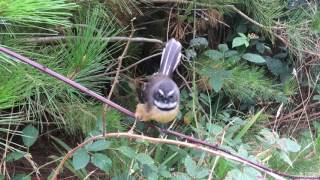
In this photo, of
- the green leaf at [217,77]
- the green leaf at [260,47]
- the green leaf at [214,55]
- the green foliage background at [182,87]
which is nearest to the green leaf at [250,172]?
the green foliage background at [182,87]

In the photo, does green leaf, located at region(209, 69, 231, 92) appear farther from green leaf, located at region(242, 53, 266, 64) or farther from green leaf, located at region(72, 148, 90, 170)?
green leaf, located at region(72, 148, 90, 170)

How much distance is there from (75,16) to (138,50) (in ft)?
1.92

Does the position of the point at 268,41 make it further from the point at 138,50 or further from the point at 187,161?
the point at 187,161

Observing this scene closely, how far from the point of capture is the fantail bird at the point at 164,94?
133 centimetres

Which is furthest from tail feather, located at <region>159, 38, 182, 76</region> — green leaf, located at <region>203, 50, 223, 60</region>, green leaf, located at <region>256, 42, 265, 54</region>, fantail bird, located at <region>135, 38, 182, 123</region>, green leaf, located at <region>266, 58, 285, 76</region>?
green leaf, located at <region>266, 58, 285, 76</region>

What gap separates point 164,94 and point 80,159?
31 centimetres

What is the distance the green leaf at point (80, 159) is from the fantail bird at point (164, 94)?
0.64ft

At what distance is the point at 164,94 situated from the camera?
1.32 m

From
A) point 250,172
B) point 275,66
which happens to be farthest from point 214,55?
point 250,172

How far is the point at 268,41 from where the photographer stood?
283 centimetres

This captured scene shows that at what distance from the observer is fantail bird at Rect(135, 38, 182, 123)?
1327 mm

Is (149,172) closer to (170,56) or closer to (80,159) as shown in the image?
Answer: (80,159)

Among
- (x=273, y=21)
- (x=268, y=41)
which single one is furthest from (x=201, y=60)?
(x=268, y=41)

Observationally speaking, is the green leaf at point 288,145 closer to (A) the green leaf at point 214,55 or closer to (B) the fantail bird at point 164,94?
(B) the fantail bird at point 164,94
